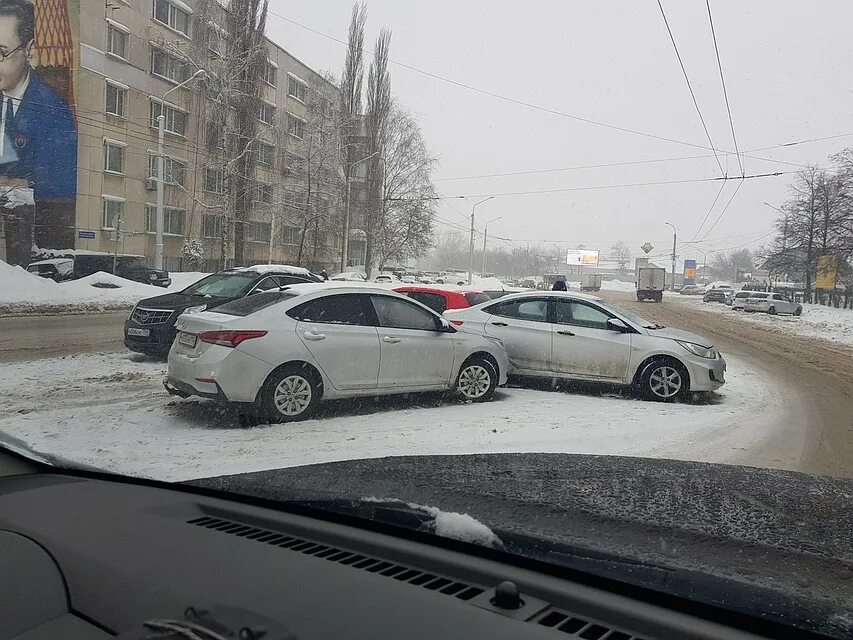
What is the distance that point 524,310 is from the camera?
752 centimetres

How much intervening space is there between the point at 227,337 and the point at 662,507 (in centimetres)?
414

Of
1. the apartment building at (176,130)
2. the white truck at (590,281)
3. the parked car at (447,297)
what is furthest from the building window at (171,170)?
the white truck at (590,281)

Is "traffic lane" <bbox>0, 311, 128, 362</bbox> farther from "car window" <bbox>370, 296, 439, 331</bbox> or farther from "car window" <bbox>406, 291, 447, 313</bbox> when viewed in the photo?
"car window" <bbox>406, 291, 447, 313</bbox>

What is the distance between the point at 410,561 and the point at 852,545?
4.22ft

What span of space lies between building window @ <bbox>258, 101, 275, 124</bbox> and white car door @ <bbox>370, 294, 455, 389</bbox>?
8.42 ft

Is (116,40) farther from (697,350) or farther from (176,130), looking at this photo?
(697,350)

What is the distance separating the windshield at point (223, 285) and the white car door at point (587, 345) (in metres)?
3.71

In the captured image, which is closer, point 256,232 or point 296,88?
point 296,88

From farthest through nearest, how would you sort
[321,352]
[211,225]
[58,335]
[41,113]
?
[211,225]
[58,335]
[41,113]
[321,352]

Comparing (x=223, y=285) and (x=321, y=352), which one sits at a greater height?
(x=223, y=285)

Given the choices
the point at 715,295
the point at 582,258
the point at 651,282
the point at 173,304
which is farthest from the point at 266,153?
the point at 715,295

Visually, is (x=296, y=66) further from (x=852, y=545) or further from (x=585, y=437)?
(x=852, y=545)

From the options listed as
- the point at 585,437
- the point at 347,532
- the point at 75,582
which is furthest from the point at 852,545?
the point at 585,437

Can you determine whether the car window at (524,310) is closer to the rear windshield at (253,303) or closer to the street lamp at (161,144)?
the rear windshield at (253,303)
